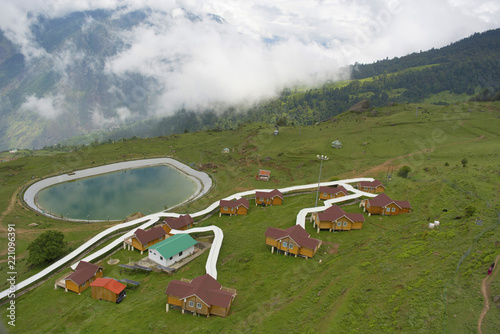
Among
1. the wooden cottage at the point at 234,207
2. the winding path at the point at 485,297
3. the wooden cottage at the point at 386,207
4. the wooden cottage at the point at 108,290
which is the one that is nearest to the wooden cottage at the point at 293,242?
the wooden cottage at the point at 386,207

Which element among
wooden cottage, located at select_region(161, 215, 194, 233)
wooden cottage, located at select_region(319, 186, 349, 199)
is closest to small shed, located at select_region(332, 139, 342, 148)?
wooden cottage, located at select_region(319, 186, 349, 199)

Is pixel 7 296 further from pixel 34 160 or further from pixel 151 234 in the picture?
pixel 34 160

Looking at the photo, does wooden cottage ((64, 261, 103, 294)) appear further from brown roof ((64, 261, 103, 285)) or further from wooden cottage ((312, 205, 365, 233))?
wooden cottage ((312, 205, 365, 233))

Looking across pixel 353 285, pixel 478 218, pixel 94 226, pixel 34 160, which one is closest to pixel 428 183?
pixel 478 218

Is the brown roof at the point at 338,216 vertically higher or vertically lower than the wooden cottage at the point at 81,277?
higher

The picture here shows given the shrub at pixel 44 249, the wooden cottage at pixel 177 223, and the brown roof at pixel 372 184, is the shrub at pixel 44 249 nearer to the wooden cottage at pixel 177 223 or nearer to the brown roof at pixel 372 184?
the wooden cottage at pixel 177 223
